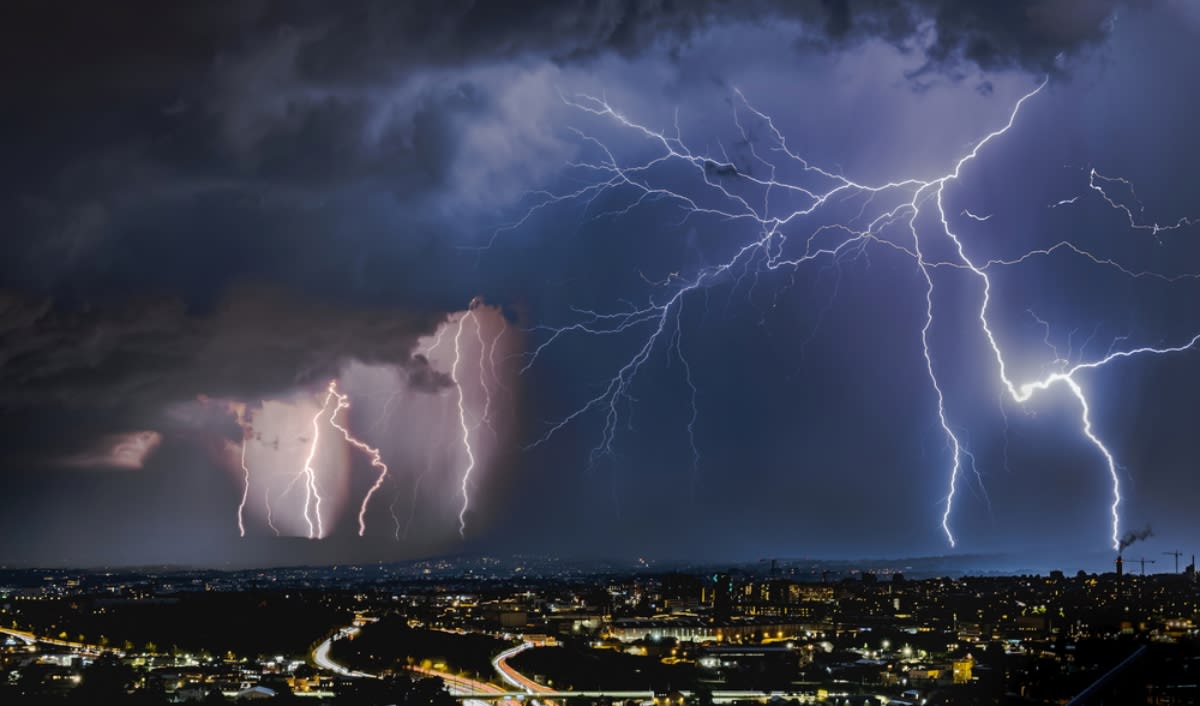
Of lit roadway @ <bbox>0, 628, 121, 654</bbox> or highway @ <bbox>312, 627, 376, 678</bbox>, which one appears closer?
highway @ <bbox>312, 627, 376, 678</bbox>

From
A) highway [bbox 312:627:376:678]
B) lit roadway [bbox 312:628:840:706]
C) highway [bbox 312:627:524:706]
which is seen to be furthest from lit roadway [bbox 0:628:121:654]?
lit roadway [bbox 312:628:840:706]

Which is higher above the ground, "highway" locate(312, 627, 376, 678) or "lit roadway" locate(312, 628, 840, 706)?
"lit roadway" locate(312, 628, 840, 706)

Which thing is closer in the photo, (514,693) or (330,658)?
(514,693)

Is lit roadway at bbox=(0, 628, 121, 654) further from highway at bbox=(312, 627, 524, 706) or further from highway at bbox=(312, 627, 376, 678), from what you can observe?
highway at bbox=(312, 627, 524, 706)

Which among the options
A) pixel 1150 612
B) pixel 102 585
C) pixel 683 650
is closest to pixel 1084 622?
pixel 1150 612

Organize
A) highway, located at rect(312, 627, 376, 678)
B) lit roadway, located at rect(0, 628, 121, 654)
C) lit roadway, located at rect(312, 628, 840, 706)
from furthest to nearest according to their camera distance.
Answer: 1. lit roadway, located at rect(0, 628, 121, 654)
2. highway, located at rect(312, 627, 376, 678)
3. lit roadway, located at rect(312, 628, 840, 706)

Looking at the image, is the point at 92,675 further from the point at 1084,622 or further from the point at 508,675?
the point at 1084,622

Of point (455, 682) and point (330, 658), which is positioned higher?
point (455, 682)

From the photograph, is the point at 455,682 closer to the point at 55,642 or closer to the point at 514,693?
the point at 514,693

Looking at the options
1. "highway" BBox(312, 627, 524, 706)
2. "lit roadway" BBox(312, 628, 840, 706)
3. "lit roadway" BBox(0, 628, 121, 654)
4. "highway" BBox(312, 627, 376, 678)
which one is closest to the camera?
"lit roadway" BBox(312, 628, 840, 706)

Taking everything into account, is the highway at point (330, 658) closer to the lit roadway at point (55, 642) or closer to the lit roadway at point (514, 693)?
the lit roadway at point (514, 693)

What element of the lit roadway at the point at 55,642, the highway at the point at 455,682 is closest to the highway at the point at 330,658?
the highway at the point at 455,682

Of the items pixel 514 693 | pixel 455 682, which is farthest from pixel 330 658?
pixel 514 693
